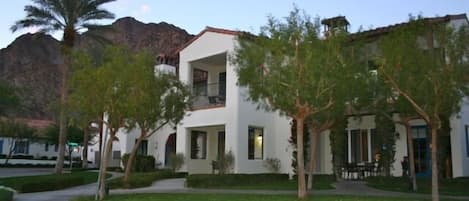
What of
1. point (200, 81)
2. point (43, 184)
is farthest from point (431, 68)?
point (200, 81)

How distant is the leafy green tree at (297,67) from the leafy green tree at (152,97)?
332cm

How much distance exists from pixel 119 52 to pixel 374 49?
839 cm

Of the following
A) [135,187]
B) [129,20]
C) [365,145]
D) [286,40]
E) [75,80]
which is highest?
[129,20]

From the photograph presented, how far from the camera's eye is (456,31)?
1415cm

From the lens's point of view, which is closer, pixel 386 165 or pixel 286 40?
pixel 286 40

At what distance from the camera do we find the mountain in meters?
85.4

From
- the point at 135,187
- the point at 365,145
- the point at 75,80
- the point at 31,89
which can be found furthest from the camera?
the point at 31,89

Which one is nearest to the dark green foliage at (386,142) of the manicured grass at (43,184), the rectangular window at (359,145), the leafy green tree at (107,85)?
the rectangular window at (359,145)

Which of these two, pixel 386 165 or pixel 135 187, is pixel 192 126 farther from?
pixel 386 165

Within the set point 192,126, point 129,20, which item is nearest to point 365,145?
point 192,126

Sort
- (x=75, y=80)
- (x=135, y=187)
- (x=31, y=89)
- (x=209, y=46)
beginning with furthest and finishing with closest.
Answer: (x=31, y=89), (x=209, y=46), (x=135, y=187), (x=75, y=80)

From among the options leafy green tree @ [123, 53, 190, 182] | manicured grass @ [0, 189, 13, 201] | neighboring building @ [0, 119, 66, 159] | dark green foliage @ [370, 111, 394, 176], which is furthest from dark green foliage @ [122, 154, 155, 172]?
neighboring building @ [0, 119, 66, 159]

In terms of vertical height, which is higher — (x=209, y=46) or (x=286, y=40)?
(x=209, y=46)

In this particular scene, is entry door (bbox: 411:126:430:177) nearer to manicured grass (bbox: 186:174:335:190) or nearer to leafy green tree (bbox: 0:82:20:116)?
manicured grass (bbox: 186:174:335:190)
